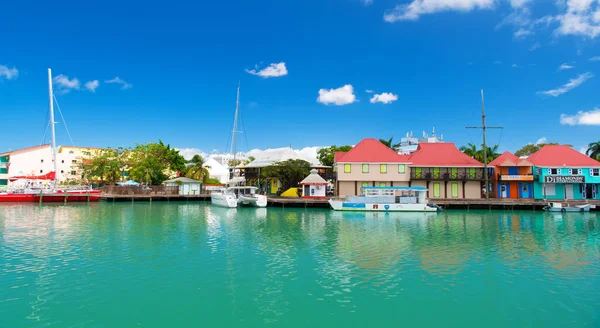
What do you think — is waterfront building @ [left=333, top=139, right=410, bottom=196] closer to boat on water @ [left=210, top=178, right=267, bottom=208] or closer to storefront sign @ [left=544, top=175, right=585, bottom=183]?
boat on water @ [left=210, top=178, right=267, bottom=208]

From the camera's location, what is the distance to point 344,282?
12695mm

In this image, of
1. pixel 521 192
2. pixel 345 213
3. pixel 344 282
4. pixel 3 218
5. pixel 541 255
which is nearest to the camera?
pixel 344 282

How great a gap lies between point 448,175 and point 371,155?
9.84m

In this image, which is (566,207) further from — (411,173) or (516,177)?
(411,173)

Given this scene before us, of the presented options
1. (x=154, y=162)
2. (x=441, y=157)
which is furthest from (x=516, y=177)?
(x=154, y=162)

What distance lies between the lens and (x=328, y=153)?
6688 cm

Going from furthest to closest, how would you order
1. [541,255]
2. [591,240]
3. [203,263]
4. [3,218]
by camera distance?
1. [3,218]
2. [591,240]
3. [541,255]
4. [203,263]

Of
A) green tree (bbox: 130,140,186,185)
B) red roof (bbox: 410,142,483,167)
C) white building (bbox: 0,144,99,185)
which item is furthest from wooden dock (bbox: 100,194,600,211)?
white building (bbox: 0,144,99,185)

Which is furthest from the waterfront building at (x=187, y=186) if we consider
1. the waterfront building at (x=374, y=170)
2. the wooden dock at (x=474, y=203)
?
the waterfront building at (x=374, y=170)

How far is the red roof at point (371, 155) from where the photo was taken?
45.4 metres

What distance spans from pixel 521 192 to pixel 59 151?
264 feet

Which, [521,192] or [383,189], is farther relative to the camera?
[521,192]

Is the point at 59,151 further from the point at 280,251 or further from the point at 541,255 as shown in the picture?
the point at 541,255

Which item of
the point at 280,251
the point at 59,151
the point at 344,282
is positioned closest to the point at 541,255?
the point at 344,282
